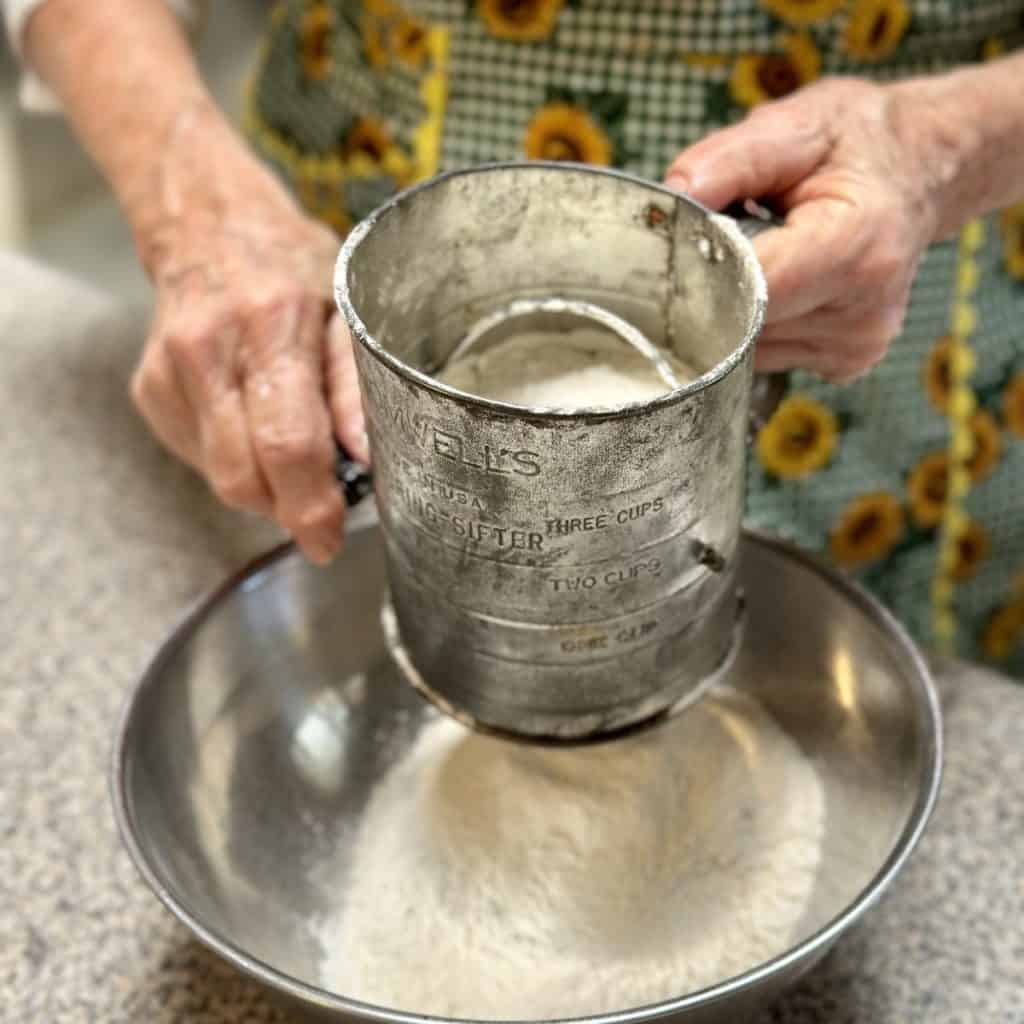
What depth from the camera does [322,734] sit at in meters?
0.58

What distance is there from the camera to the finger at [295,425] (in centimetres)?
50

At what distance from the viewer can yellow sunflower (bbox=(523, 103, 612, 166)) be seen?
713 mm

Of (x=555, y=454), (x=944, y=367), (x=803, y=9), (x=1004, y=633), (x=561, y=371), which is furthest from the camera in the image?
(x=1004, y=633)

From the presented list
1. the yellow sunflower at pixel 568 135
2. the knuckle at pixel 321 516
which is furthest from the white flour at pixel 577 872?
the yellow sunflower at pixel 568 135

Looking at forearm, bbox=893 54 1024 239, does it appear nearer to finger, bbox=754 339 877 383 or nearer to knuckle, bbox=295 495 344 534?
finger, bbox=754 339 877 383

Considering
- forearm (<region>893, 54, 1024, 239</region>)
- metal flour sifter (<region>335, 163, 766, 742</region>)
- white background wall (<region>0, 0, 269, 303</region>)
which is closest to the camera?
metal flour sifter (<region>335, 163, 766, 742</region>)

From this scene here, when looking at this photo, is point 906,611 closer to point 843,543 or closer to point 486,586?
point 843,543

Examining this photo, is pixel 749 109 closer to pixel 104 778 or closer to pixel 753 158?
pixel 753 158

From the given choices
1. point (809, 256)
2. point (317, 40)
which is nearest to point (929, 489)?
point (809, 256)

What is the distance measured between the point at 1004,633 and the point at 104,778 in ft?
2.01

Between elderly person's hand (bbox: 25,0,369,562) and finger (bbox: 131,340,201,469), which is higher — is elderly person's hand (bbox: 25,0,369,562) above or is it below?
above

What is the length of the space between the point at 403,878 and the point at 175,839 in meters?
0.09

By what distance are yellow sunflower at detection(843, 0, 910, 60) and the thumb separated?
0.59 ft

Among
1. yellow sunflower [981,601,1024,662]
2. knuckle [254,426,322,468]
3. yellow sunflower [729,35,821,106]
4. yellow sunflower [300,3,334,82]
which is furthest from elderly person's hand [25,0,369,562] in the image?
yellow sunflower [981,601,1024,662]
